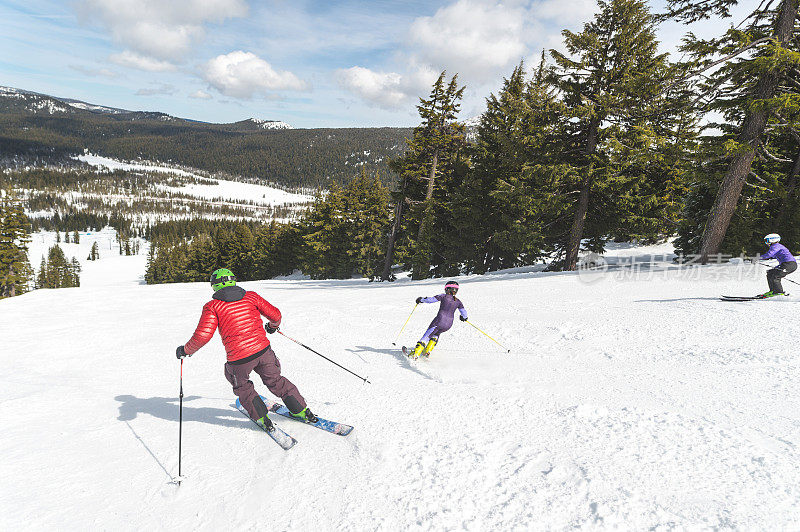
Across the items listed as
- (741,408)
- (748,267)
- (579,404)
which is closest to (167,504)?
(579,404)

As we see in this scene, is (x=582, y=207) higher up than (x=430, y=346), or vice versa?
(x=582, y=207)

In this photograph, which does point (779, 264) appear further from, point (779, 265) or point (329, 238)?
point (329, 238)

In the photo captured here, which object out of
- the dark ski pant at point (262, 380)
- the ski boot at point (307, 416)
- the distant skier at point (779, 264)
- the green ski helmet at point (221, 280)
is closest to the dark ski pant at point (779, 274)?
the distant skier at point (779, 264)

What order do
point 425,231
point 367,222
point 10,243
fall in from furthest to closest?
point 367,222 → point 10,243 → point 425,231

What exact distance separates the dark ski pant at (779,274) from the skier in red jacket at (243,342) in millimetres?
11416

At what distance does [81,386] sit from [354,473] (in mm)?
6887

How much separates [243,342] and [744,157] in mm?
17143

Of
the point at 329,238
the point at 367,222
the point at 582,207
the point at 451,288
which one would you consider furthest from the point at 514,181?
the point at 329,238

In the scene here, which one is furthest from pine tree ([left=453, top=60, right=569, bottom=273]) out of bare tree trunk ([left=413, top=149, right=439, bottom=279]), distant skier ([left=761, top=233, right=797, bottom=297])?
distant skier ([left=761, top=233, right=797, bottom=297])

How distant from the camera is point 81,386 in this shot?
7414 millimetres

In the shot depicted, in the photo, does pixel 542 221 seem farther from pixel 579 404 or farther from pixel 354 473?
pixel 354 473

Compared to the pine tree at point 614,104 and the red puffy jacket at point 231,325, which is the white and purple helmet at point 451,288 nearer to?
the red puffy jacket at point 231,325

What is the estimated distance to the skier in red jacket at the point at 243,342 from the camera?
465cm

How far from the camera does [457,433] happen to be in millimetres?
4648
